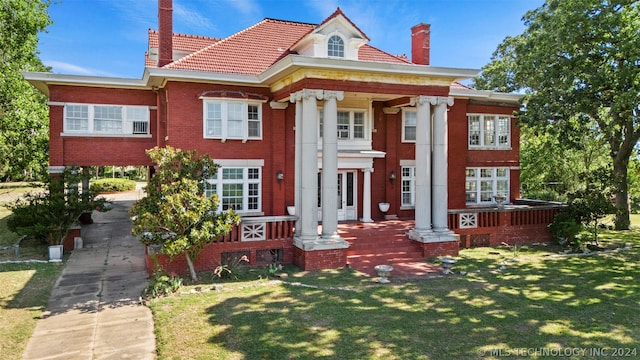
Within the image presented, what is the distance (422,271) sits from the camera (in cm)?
1417

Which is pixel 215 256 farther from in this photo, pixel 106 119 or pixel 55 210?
pixel 106 119

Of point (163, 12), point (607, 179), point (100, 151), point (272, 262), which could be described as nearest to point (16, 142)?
point (100, 151)

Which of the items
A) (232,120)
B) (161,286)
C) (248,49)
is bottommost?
(161,286)

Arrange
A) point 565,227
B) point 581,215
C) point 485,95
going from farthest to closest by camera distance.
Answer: point 485,95 → point 581,215 → point 565,227

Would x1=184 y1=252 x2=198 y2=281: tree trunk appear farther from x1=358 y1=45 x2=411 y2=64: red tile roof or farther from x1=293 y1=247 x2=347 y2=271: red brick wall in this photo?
x1=358 y1=45 x2=411 y2=64: red tile roof

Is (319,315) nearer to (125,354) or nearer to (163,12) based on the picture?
(125,354)

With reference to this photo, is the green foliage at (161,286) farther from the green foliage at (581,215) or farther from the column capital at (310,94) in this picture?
the green foliage at (581,215)

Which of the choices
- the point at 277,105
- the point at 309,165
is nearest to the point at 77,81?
the point at 277,105

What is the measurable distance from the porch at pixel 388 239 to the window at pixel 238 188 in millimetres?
2724

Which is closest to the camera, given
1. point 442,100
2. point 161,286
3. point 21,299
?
point 21,299

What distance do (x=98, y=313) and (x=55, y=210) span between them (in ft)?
25.0

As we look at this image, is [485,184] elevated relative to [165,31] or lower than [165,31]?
lower

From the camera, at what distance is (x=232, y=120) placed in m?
17.1

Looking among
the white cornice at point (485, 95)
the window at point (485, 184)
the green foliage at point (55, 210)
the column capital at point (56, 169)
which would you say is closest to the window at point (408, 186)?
the window at point (485, 184)
